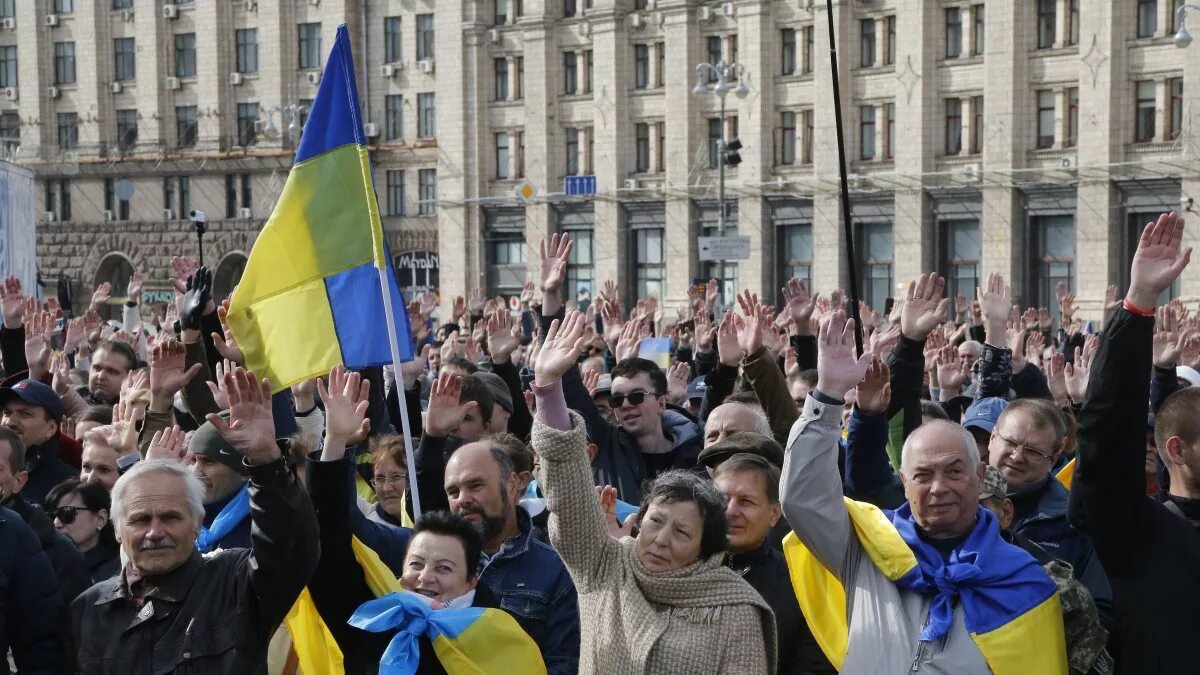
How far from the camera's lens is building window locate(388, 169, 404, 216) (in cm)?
5553

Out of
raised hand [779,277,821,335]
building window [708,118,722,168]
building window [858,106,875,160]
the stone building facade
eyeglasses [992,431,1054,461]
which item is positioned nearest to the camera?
eyeglasses [992,431,1054,461]

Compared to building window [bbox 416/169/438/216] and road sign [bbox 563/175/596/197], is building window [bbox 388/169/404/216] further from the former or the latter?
road sign [bbox 563/175/596/197]

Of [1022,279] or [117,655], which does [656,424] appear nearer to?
[117,655]

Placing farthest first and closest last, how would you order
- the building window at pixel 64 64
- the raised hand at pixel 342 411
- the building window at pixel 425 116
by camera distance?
the building window at pixel 64 64, the building window at pixel 425 116, the raised hand at pixel 342 411

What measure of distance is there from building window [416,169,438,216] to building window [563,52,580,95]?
19.3 ft

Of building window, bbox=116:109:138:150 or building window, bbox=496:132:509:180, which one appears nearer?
building window, bbox=496:132:509:180

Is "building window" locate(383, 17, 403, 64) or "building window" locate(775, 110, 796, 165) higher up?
"building window" locate(383, 17, 403, 64)

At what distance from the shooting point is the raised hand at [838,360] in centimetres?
540

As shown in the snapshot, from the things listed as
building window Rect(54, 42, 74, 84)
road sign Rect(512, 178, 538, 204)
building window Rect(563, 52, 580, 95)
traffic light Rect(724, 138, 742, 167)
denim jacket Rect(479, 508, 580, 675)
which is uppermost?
building window Rect(54, 42, 74, 84)

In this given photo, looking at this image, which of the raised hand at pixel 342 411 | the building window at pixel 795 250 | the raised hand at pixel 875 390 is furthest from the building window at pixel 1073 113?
the raised hand at pixel 342 411

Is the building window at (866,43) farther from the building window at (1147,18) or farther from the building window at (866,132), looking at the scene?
the building window at (1147,18)

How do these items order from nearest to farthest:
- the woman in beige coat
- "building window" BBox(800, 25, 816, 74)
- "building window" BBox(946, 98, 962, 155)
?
the woman in beige coat
"building window" BBox(946, 98, 962, 155)
"building window" BBox(800, 25, 816, 74)

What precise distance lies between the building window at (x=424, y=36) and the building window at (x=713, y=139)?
37.6 feet

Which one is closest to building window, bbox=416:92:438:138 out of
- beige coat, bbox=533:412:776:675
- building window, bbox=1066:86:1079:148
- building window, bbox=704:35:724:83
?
building window, bbox=704:35:724:83
